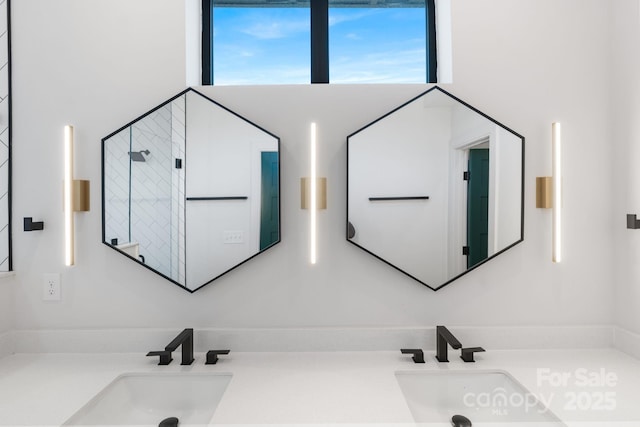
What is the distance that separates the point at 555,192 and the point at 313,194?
2.99 feet

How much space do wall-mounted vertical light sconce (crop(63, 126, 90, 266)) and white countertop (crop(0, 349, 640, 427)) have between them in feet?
1.33

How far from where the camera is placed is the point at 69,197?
1355mm

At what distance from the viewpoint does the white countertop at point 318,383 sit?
989mm

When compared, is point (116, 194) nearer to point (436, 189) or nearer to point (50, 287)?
point (50, 287)

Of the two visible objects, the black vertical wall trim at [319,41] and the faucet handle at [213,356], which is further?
the black vertical wall trim at [319,41]

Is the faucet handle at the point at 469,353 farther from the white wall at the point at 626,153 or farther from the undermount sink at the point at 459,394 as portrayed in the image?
the white wall at the point at 626,153

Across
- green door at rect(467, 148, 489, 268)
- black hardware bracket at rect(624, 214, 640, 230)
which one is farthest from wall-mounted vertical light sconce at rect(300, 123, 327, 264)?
black hardware bracket at rect(624, 214, 640, 230)

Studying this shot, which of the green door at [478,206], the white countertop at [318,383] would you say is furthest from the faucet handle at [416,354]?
the green door at [478,206]

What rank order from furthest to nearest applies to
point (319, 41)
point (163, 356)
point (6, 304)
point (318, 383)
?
1. point (319, 41)
2. point (6, 304)
3. point (163, 356)
4. point (318, 383)

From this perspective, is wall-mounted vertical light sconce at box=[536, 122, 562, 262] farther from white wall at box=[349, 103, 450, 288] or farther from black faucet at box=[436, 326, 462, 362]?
black faucet at box=[436, 326, 462, 362]

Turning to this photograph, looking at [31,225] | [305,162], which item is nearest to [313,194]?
[305,162]

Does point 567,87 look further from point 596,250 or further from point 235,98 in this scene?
point 235,98

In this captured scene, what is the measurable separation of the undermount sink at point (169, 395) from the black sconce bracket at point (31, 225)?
2.16ft

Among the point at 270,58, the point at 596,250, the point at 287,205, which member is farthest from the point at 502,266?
the point at 270,58
